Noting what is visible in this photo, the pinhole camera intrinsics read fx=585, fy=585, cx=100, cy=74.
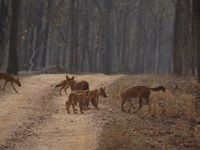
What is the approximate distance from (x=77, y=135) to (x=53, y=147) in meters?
1.35

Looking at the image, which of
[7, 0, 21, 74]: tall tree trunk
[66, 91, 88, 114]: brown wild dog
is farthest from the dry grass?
[7, 0, 21, 74]: tall tree trunk

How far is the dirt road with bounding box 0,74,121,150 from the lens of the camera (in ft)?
45.0

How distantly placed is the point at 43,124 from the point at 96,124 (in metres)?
1.45

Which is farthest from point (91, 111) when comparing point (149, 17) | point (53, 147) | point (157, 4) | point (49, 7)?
point (149, 17)

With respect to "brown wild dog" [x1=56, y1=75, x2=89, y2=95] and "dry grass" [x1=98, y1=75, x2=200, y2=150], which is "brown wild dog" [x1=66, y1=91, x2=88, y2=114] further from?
"brown wild dog" [x1=56, y1=75, x2=89, y2=95]

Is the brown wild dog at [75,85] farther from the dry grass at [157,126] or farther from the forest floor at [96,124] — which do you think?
the dry grass at [157,126]

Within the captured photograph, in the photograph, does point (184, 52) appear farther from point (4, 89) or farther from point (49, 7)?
point (49, 7)

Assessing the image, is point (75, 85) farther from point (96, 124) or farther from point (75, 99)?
point (96, 124)

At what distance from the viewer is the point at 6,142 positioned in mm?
13680

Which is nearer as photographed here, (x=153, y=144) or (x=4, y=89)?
(x=153, y=144)

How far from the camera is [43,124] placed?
1595 cm

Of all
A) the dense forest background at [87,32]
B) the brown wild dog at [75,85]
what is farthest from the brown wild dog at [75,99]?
the dense forest background at [87,32]

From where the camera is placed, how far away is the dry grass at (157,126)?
46.3ft

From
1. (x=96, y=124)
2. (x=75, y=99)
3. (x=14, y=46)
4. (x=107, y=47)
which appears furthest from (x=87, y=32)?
(x=96, y=124)
